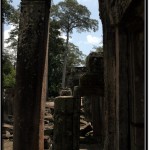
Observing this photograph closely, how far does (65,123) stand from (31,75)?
16.4ft

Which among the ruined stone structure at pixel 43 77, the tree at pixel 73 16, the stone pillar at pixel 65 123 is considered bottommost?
the stone pillar at pixel 65 123

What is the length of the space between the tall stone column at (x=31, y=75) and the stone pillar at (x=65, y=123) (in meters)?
4.58

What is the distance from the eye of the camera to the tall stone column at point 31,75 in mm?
4156

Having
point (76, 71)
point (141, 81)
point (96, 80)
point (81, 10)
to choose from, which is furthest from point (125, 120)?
point (81, 10)

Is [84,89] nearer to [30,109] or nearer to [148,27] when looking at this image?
[30,109]

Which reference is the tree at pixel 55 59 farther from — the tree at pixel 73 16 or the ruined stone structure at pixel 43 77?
the ruined stone structure at pixel 43 77

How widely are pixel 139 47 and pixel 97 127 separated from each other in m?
10.5

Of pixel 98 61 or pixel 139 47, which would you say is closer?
pixel 139 47

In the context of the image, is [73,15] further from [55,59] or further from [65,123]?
[65,123]

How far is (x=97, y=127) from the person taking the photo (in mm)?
14375

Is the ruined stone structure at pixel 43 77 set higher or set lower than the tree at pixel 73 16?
lower

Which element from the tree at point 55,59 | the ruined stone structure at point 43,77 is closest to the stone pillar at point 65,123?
the ruined stone structure at point 43,77

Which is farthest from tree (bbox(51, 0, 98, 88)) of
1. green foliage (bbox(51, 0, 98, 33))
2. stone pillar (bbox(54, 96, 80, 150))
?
stone pillar (bbox(54, 96, 80, 150))

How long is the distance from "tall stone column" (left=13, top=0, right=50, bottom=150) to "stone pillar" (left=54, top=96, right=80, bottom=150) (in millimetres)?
4578
